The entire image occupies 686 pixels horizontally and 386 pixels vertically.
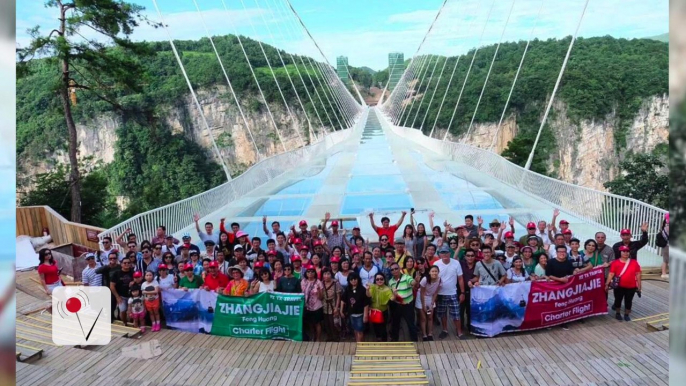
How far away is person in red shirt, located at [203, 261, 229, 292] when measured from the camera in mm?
5336

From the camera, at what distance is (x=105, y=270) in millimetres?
5539

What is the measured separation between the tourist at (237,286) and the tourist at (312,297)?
550 mm

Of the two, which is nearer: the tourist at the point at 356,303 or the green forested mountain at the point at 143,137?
the tourist at the point at 356,303

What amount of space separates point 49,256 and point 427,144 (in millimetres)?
19886

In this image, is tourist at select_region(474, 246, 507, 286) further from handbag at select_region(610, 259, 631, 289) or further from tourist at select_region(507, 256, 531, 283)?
handbag at select_region(610, 259, 631, 289)

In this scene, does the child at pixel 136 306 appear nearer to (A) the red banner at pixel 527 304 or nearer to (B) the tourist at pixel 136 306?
(B) the tourist at pixel 136 306

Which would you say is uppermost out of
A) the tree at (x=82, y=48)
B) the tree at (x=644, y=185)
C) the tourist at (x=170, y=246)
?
the tree at (x=82, y=48)

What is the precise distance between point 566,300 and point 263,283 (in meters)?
2.72

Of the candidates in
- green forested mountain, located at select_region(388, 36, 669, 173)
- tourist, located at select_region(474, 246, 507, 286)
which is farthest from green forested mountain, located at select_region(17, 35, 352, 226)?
tourist, located at select_region(474, 246, 507, 286)

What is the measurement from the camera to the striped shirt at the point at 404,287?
481 centimetres

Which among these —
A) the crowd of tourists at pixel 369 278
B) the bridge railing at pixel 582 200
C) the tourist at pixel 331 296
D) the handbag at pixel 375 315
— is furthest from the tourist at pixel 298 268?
the bridge railing at pixel 582 200

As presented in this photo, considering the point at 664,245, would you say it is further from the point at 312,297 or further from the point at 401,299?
the point at 312,297

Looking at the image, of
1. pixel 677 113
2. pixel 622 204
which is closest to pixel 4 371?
pixel 677 113

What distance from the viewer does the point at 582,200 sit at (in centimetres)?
877
